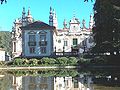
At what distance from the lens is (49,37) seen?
2356 inches

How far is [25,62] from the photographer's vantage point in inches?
1864

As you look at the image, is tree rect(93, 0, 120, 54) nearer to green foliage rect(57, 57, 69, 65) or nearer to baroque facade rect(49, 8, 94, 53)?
green foliage rect(57, 57, 69, 65)

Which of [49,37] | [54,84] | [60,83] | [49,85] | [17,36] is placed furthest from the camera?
[17,36]

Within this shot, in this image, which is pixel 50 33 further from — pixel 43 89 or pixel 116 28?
pixel 43 89

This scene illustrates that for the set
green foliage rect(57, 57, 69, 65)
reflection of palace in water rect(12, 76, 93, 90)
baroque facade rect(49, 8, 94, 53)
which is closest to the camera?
reflection of palace in water rect(12, 76, 93, 90)

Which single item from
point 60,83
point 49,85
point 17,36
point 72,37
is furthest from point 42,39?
point 49,85

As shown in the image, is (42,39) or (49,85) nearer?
(49,85)

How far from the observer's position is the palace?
5962 cm

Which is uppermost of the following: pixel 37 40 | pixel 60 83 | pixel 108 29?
pixel 37 40

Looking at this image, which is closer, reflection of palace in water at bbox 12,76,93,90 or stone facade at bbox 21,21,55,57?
reflection of palace in water at bbox 12,76,93,90

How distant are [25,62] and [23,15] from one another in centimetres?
2249

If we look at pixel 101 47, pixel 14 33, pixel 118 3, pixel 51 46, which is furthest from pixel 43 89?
pixel 14 33

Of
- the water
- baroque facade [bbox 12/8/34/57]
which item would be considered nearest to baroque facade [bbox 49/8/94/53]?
baroque facade [bbox 12/8/34/57]

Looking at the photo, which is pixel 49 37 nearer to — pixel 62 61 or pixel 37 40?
pixel 37 40
